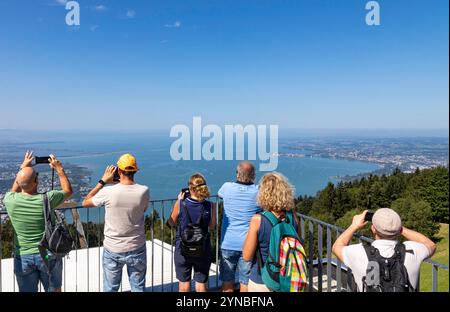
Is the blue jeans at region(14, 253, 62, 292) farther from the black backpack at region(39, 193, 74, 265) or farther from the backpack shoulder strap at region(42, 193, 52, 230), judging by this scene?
the backpack shoulder strap at region(42, 193, 52, 230)

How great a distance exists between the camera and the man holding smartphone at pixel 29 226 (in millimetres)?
2721

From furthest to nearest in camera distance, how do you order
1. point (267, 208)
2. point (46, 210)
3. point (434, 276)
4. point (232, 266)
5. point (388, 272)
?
point (232, 266)
point (46, 210)
point (267, 208)
point (434, 276)
point (388, 272)

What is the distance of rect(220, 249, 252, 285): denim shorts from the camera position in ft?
10.5

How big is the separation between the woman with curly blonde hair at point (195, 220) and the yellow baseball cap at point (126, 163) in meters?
0.51

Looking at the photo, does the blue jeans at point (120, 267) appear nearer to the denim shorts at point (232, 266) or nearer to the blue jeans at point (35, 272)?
the blue jeans at point (35, 272)

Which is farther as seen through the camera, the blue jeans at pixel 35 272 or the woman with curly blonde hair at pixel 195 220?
the woman with curly blonde hair at pixel 195 220

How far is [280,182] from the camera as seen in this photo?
2492mm

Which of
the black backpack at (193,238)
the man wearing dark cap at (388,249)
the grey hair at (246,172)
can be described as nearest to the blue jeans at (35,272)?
the black backpack at (193,238)

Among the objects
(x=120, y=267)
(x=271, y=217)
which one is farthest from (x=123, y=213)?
(x=271, y=217)

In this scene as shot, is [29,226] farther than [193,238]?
No

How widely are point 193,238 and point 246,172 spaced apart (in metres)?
0.80

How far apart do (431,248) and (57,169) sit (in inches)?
119

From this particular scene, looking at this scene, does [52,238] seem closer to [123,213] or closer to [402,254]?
[123,213]

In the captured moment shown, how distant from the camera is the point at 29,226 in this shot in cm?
278
